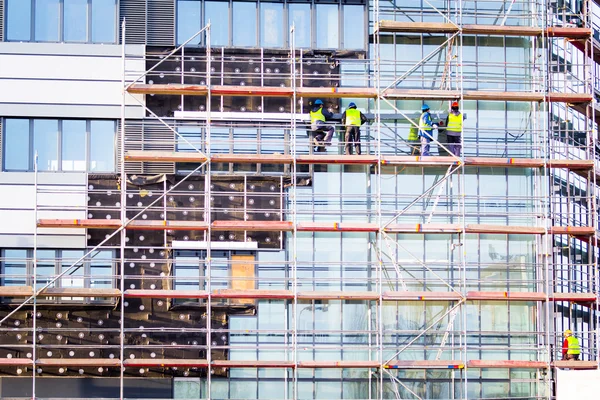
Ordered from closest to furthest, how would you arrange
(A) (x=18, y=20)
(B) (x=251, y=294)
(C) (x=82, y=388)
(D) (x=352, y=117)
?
(B) (x=251, y=294) → (C) (x=82, y=388) → (D) (x=352, y=117) → (A) (x=18, y=20)

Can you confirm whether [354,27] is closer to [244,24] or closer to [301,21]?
[301,21]

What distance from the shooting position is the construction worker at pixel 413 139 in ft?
115

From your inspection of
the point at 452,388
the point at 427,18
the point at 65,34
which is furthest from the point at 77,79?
the point at 452,388

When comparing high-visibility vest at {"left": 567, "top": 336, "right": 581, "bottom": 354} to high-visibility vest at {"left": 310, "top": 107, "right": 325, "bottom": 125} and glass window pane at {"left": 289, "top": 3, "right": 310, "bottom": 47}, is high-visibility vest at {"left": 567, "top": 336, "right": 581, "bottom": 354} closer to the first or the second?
high-visibility vest at {"left": 310, "top": 107, "right": 325, "bottom": 125}

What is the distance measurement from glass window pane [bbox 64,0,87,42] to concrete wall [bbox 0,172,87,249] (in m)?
3.57

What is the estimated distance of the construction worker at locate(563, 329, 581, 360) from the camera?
3462 cm

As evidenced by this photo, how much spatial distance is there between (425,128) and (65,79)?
9.08 meters

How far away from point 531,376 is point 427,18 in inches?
375

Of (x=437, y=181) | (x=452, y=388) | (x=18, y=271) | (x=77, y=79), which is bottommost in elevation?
(x=452, y=388)

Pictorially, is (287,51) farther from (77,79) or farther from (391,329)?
(391,329)

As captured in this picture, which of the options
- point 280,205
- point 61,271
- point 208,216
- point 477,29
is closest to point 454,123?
point 477,29

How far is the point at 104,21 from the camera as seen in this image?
35438mm

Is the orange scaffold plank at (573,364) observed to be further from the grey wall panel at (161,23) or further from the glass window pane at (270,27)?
the grey wall panel at (161,23)

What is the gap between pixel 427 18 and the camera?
35969 millimetres
